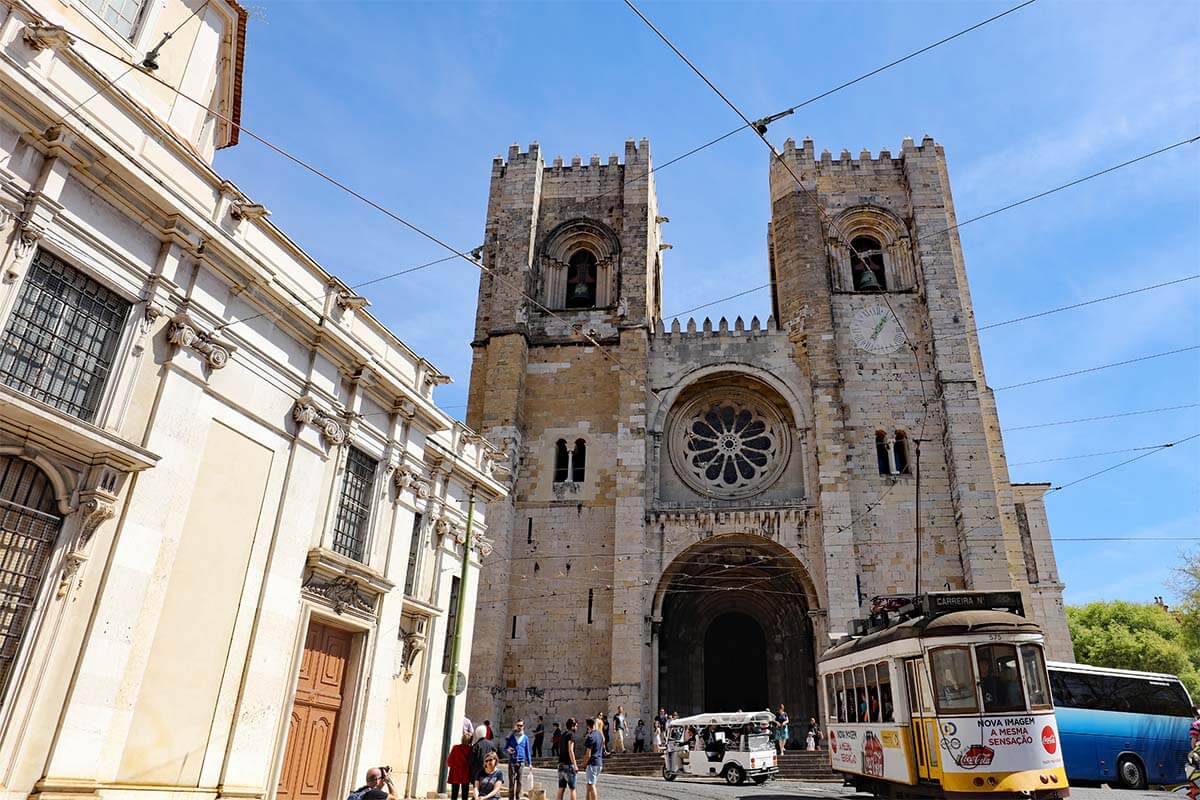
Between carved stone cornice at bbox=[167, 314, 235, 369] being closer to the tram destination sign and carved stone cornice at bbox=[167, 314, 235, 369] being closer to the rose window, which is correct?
the tram destination sign

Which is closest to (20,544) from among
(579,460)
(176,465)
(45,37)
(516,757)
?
(176,465)

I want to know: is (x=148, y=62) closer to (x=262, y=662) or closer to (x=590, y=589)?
(x=262, y=662)

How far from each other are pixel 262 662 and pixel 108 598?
2.27 metres

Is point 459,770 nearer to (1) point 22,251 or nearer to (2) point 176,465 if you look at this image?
(2) point 176,465

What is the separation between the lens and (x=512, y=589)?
75.2ft

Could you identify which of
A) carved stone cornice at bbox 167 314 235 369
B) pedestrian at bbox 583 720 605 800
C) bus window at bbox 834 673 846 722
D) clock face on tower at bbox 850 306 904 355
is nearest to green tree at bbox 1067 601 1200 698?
clock face on tower at bbox 850 306 904 355

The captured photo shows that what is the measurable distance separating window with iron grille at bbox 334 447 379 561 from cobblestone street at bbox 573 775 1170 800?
5.65 metres

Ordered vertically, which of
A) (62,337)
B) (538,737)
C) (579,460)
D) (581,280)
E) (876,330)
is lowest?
(538,737)

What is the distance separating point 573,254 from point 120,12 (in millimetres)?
19369

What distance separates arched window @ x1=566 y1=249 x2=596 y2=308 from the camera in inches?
1107

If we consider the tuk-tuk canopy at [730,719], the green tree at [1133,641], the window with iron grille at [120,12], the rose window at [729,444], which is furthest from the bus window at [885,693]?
the green tree at [1133,641]

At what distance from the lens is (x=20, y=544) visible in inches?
273

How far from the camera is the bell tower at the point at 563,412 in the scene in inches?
862

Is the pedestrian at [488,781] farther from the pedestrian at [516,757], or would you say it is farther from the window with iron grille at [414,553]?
the window with iron grille at [414,553]
